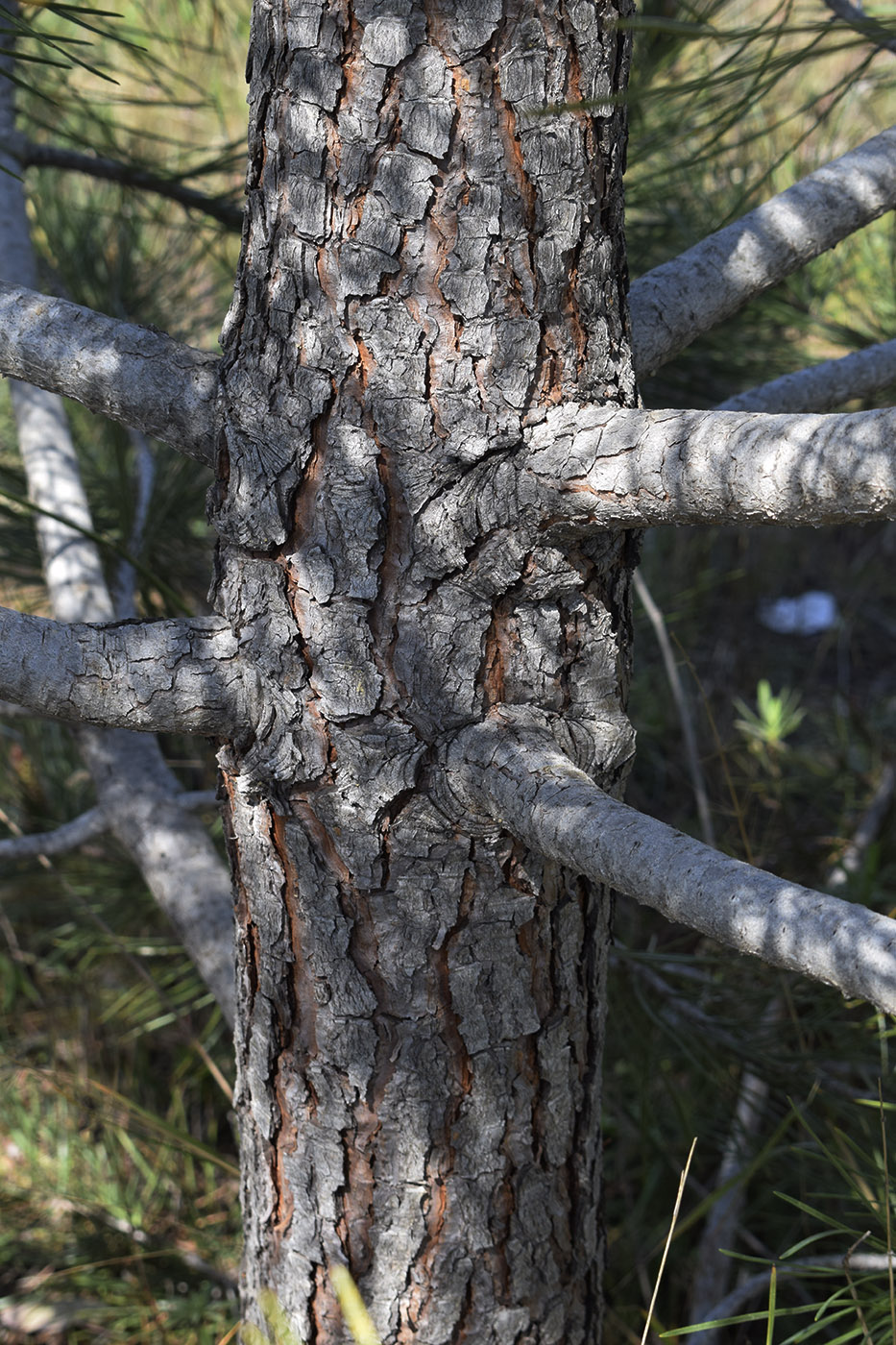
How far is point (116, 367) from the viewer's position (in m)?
0.64

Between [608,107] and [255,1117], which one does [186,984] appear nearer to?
[255,1117]

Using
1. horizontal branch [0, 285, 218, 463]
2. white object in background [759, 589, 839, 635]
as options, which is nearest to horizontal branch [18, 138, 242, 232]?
horizontal branch [0, 285, 218, 463]

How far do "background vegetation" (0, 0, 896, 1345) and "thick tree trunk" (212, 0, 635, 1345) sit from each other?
0.59ft

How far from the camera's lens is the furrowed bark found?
1.41ft

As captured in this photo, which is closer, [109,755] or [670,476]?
[670,476]

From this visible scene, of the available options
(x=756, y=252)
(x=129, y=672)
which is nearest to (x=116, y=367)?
(x=129, y=672)

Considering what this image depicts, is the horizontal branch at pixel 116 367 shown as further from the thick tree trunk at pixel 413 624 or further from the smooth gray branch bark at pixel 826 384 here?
the smooth gray branch bark at pixel 826 384

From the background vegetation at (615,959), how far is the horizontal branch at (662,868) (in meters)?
0.37

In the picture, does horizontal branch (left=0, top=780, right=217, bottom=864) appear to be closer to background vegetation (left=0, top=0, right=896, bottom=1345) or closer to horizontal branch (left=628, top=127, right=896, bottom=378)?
background vegetation (left=0, top=0, right=896, bottom=1345)

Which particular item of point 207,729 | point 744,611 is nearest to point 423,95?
point 207,729

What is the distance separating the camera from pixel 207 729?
65 cm

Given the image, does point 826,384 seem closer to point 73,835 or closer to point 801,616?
point 73,835

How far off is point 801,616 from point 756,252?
2.91 meters

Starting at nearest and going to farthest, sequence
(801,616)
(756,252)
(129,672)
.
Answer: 1. (129,672)
2. (756,252)
3. (801,616)
